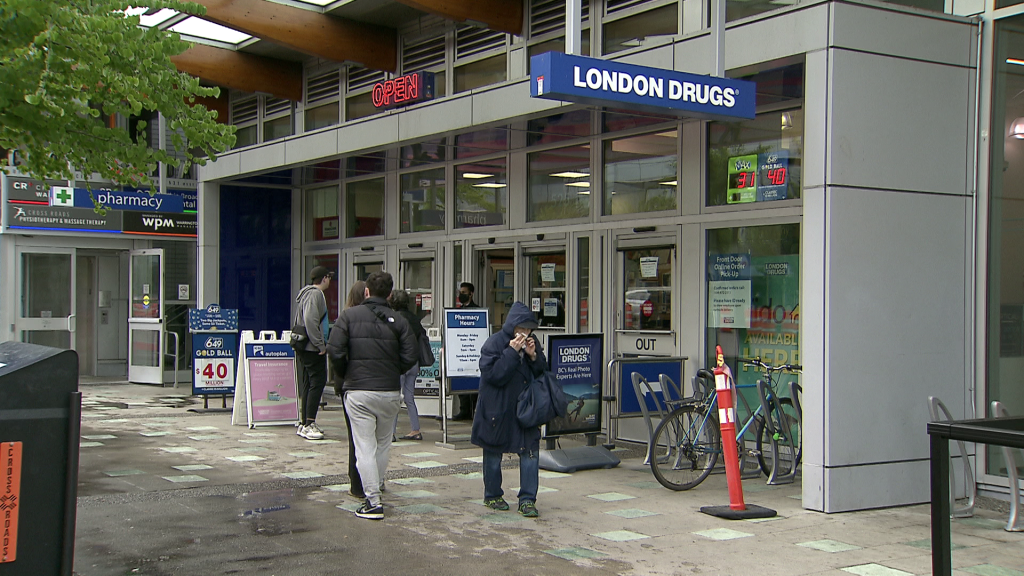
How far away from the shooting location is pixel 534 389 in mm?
7297

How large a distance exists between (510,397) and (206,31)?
30.2 ft

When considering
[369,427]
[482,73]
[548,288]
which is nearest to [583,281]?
[548,288]

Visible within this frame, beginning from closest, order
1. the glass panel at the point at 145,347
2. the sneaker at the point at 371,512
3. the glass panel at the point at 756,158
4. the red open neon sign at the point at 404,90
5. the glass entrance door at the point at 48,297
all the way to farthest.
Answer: the sneaker at the point at 371,512
the glass panel at the point at 756,158
the red open neon sign at the point at 404,90
the glass panel at the point at 145,347
the glass entrance door at the point at 48,297

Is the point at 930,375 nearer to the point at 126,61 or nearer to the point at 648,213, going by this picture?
the point at 648,213

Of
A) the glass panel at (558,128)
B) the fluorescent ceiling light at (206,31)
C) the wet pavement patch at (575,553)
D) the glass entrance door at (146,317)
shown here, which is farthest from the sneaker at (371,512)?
the glass entrance door at (146,317)

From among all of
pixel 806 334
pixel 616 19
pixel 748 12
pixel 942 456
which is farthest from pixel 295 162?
pixel 942 456

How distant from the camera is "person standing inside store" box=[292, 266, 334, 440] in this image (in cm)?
1073

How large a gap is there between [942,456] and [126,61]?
216 inches

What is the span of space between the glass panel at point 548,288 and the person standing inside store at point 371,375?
4709mm

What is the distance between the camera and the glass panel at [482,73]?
12211 millimetres

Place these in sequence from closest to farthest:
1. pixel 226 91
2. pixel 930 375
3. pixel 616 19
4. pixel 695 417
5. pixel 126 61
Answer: pixel 126 61
pixel 930 375
pixel 695 417
pixel 616 19
pixel 226 91

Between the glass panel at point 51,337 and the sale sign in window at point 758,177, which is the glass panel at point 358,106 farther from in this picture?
the glass panel at point 51,337

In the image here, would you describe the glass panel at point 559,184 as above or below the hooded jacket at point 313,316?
above

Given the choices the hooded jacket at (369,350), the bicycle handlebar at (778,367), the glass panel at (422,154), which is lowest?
the bicycle handlebar at (778,367)
